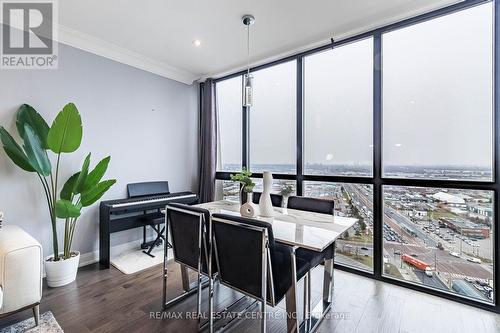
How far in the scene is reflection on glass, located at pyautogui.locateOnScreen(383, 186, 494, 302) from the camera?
7.18 ft

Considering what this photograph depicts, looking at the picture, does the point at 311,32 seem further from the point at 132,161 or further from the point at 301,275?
the point at 132,161

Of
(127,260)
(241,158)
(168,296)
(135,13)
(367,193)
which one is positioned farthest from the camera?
(241,158)

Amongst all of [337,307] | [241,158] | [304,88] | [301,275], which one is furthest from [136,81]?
[337,307]

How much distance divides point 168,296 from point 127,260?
1.17 m

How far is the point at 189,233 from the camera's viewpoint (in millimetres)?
1885

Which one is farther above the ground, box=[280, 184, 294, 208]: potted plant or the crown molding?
the crown molding

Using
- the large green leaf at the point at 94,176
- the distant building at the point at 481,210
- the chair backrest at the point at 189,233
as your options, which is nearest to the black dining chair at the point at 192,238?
the chair backrest at the point at 189,233

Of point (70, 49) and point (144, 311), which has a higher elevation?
point (70, 49)

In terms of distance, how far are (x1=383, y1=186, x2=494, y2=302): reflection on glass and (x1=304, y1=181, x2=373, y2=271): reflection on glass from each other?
7.0 inches

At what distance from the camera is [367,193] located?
2793 mm

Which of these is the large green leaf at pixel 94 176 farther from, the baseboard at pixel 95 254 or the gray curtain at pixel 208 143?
the gray curtain at pixel 208 143

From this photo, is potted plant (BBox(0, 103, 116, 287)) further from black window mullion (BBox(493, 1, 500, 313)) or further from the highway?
black window mullion (BBox(493, 1, 500, 313))

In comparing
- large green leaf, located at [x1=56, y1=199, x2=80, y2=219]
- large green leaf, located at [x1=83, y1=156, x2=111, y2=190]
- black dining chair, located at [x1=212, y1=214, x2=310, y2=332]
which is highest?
large green leaf, located at [x1=83, y1=156, x2=111, y2=190]

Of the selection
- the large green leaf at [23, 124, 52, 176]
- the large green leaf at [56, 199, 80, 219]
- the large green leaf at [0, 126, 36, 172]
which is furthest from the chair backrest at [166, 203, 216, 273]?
the large green leaf at [0, 126, 36, 172]
